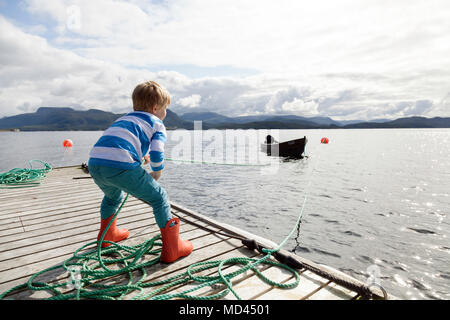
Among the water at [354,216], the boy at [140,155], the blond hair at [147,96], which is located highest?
the blond hair at [147,96]

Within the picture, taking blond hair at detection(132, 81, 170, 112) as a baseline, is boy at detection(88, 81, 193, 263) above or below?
below

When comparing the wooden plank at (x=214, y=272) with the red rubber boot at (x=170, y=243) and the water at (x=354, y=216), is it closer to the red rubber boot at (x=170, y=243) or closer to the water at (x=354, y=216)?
the red rubber boot at (x=170, y=243)

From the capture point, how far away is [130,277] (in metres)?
2.80

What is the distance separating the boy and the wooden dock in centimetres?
Result: 52

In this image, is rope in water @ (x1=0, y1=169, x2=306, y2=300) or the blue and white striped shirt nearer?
rope in water @ (x1=0, y1=169, x2=306, y2=300)

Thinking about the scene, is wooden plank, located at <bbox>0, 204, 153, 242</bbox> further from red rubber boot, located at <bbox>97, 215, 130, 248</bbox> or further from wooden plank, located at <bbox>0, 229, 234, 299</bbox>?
wooden plank, located at <bbox>0, 229, 234, 299</bbox>

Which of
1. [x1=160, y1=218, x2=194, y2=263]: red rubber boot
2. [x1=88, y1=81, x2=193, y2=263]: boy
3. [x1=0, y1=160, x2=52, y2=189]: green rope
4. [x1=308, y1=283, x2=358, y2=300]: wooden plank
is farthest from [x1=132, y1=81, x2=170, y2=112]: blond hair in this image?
[x1=0, y1=160, x2=52, y2=189]: green rope

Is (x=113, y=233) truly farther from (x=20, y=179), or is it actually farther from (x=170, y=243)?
(x=20, y=179)

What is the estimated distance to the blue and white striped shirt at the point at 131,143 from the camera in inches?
110

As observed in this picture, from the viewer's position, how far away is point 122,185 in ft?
9.52

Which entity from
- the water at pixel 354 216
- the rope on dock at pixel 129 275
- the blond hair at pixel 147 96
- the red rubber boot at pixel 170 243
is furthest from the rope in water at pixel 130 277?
the water at pixel 354 216

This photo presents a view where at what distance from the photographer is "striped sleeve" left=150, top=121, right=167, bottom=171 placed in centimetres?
285
